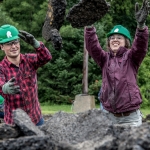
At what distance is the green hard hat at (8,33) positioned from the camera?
→ 3.25 metres

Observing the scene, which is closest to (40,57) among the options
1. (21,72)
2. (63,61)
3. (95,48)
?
(21,72)

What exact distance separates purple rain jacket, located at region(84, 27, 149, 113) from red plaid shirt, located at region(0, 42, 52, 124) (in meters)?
0.47

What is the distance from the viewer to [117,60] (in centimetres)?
364

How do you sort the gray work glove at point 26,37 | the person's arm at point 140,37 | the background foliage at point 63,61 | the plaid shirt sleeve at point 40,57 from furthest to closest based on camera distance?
the background foliage at point 63,61 → the plaid shirt sleeve at point 40,57 → the gray work glove at point 26,37 → the person's arm at point 140,37

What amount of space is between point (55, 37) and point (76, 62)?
15131 mm

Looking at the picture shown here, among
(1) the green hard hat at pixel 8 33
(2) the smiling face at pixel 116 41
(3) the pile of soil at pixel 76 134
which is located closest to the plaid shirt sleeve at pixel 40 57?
(1) the green hard hat at pixel 8 33

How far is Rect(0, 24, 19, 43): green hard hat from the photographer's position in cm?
325

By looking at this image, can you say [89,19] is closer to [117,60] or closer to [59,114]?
[117,60]

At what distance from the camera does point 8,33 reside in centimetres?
327

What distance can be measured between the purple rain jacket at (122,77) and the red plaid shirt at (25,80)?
47 cm

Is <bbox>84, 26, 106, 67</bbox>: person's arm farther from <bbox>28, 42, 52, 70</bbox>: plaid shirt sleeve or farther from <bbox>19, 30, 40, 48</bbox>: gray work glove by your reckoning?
<bbox>19, 30, 40, 48</bbox>: gray work glove

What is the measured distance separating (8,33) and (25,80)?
0.43m

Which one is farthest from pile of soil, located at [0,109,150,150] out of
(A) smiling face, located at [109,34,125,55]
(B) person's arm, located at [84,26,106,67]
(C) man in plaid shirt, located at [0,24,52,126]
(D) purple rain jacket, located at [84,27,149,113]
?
(A) smiling face, located at [109,34,125,55]

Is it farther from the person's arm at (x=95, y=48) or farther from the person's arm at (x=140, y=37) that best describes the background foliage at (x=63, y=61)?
the person's arm at (x=140, y=37)
